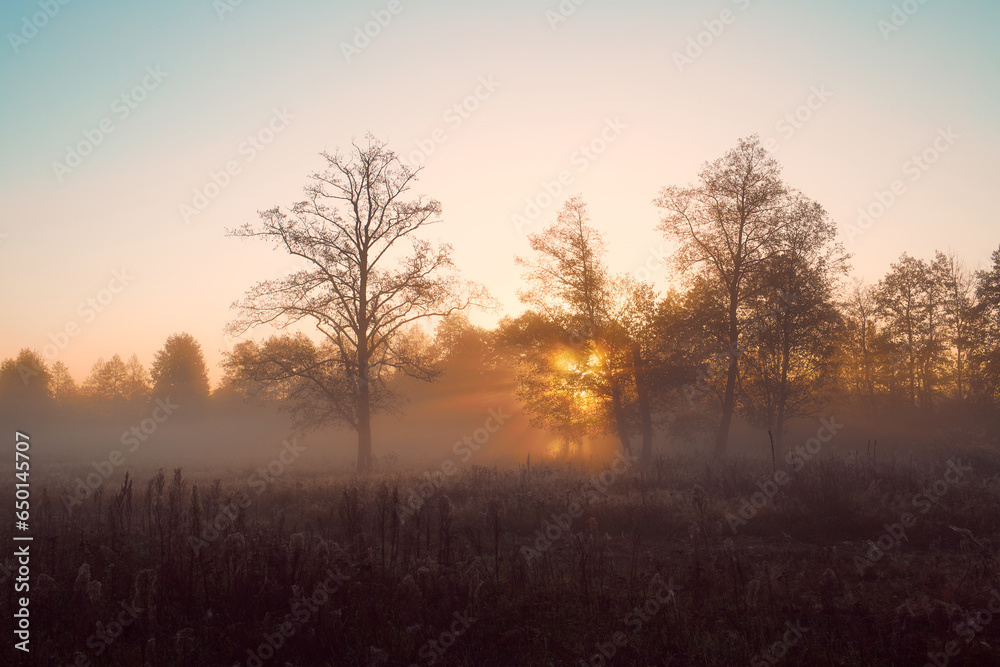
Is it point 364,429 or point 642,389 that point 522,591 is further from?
point 642,389

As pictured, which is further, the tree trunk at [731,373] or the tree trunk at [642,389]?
the tree trunk at [642,389]

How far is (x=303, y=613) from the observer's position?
20.5ft

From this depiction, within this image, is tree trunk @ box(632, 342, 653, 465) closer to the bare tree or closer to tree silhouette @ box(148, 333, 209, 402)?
the bare tree

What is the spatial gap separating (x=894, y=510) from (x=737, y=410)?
54.2ft

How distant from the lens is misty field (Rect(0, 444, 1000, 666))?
5.66 metres

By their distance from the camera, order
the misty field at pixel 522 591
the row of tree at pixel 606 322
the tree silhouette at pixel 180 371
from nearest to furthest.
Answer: the misty field at pixel 522 591 < the row of tree at pixel 606 322 < the tree silhouette at pixel 180 371

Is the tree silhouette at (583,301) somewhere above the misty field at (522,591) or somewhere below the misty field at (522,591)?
above

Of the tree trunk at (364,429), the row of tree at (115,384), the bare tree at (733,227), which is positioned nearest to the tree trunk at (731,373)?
the bare tree at (733,227)

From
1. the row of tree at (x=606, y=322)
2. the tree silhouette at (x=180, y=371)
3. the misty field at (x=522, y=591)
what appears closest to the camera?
the misty field at (x=522, y=591)

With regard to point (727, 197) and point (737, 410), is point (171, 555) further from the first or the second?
point (737, 410)

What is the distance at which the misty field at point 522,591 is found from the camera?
18.6ft

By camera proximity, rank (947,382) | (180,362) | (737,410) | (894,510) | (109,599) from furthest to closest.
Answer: (180,362) → (947,382) → (737,410) → (894,510) → (109,599)

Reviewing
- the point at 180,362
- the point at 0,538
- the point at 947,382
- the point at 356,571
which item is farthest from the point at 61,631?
the point at 180,362

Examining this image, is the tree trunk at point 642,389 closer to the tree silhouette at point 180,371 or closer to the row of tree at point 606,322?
the row of tree at point 606,322
